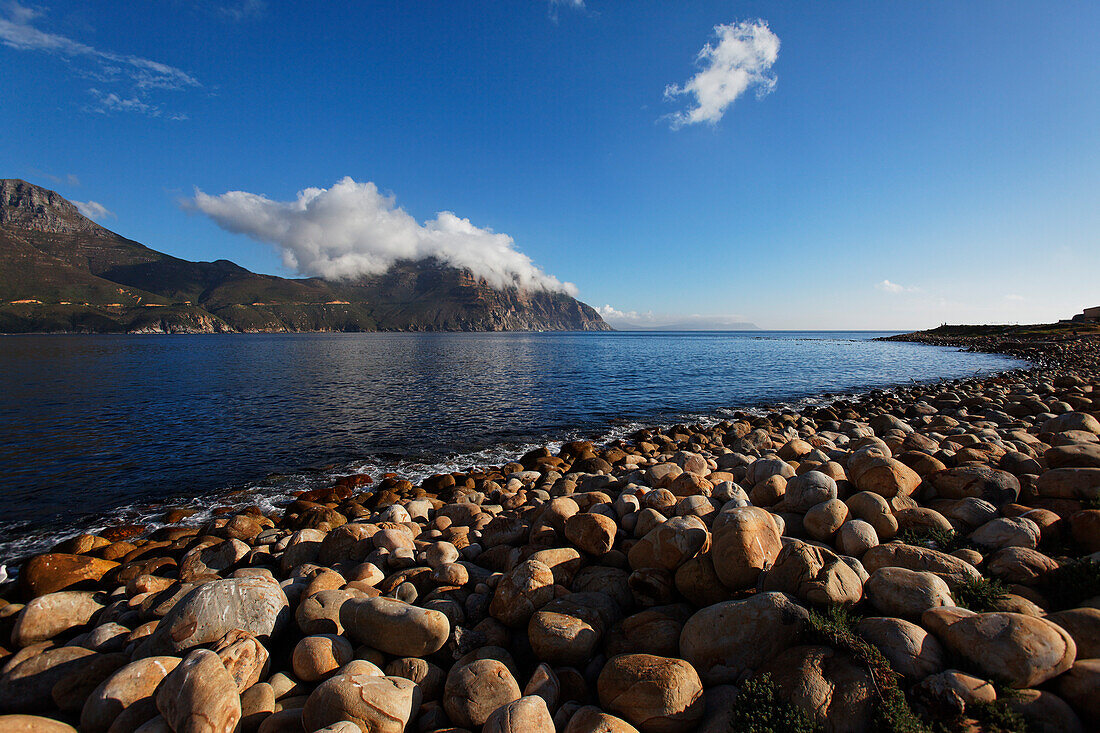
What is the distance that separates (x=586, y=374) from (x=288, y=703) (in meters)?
48.4

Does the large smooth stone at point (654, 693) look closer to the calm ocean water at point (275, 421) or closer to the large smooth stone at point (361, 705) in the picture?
the large smooth stone at point (361, 705)

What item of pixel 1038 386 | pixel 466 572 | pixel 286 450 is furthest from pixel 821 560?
pixel 1038 386

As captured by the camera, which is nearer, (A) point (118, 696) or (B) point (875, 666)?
(B) point (875, 666)

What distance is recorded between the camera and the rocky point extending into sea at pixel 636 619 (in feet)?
13.6

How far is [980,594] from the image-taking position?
520 centimetres

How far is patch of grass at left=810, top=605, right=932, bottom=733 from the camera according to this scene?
12.2 ft

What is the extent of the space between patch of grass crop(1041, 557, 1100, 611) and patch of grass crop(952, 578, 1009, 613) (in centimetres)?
44

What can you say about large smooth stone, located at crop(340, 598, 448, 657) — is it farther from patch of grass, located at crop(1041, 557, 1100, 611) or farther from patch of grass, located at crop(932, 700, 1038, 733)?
patch of grass, located at crop(1041, 557, 1100, 611)

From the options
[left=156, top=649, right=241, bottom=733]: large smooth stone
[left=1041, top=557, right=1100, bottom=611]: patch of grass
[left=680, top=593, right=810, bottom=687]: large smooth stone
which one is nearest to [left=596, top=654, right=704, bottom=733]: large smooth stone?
[left=680, top=593, right=810, bottom=687]: large smooth stone

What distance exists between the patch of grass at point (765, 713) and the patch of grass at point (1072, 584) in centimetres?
381

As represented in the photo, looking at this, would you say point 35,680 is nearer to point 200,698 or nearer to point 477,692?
point 200,698

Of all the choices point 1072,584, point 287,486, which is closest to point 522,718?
point 1072,584

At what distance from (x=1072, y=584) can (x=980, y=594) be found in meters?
1.01

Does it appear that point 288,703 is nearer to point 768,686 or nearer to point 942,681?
point 768,686
